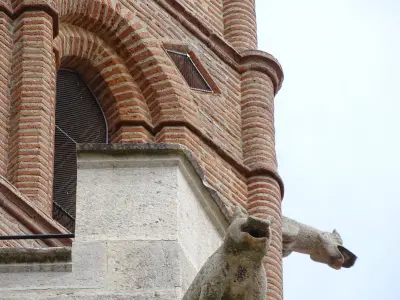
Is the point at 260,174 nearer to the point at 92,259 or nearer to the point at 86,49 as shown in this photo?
the point at 86,49

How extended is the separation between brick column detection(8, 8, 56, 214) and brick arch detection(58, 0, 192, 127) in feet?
3.17

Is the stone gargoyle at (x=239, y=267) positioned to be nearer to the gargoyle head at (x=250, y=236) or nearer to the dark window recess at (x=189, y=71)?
the gargoyle head at (x=250, y=236)

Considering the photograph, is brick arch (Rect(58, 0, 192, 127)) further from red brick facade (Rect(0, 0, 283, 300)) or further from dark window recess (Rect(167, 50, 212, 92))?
dark window recess (Rect(167, 50, 212, 92))

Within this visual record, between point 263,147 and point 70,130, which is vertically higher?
point 263,147

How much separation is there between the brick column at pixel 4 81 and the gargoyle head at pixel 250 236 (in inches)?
330

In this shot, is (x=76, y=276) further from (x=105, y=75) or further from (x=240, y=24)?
(x=240, y=24)

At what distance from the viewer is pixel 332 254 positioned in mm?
24453

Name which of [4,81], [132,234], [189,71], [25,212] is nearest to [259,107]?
[189,71]

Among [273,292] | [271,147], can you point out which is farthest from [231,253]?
[271,147]

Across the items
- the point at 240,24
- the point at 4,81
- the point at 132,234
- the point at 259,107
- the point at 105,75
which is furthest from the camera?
the point at 240,24

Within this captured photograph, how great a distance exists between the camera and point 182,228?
1288 cm

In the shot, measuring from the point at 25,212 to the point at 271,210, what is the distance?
4465 millimetres

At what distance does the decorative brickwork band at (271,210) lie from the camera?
882 inches

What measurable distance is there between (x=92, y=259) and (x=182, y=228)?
54cm
